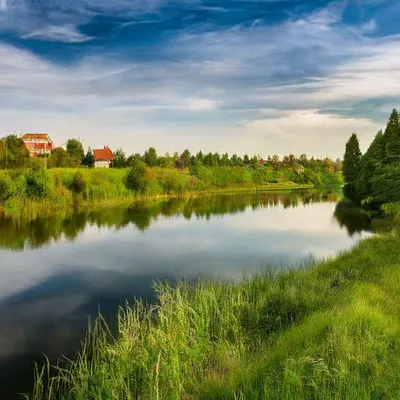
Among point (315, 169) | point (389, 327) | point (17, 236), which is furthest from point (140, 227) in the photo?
point (315, 169)

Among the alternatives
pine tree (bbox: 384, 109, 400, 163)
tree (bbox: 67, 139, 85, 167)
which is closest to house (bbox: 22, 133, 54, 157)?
tree (bbox: 67, 139, 85, 167)

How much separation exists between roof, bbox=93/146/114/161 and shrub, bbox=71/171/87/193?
98.4 ft

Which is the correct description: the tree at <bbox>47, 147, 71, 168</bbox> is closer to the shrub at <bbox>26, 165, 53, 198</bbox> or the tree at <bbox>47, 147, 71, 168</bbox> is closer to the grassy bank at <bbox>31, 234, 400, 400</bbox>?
the shrub at <bbox>26, 165, 53, 198</bbox>

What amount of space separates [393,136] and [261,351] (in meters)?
39.6

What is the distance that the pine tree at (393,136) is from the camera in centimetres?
3638

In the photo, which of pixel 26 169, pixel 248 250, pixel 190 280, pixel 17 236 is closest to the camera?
pixel 190 280

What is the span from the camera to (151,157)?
63.7m

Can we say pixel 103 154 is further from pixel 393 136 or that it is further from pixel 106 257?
pixel 106 257

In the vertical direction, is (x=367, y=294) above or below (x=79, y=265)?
above

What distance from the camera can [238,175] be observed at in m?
83.2

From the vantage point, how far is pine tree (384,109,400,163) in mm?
36375

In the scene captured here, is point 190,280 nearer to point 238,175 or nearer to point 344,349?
point 344,349

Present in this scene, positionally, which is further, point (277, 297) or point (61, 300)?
point (61, 300)

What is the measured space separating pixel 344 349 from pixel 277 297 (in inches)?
133
